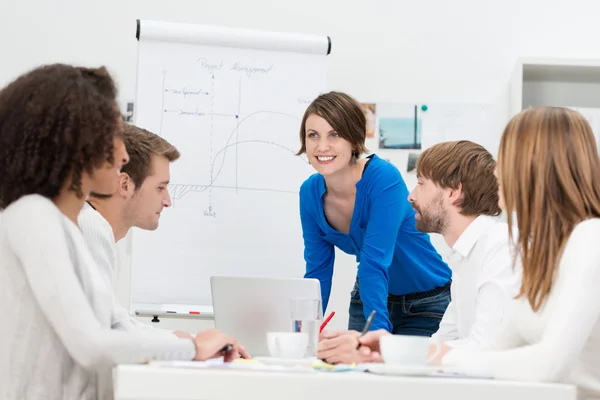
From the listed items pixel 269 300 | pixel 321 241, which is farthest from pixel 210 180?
pixel 269 300

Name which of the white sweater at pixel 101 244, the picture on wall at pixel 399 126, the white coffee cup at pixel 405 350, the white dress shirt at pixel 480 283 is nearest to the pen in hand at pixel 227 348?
the white sweater at pixel 101 244

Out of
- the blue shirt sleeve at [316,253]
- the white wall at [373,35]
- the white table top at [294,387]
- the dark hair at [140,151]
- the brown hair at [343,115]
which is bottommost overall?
the white table top at [294,387]

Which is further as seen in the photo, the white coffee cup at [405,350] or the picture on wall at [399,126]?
the picture on wall at [399,126]

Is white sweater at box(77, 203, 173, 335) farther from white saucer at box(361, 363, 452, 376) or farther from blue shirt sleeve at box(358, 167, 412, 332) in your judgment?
blue shirt sleeve at box(358, 167, 412, 332)

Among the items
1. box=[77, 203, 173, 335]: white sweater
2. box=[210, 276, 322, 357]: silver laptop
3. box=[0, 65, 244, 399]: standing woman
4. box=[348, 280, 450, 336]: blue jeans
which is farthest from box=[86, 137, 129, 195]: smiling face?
box=[348, 280, 450, 336]: blue jeans

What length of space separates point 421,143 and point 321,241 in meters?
0.97

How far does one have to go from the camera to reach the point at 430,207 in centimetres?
223

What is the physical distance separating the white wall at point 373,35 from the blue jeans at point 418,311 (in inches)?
29.1

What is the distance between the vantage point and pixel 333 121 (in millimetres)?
2580

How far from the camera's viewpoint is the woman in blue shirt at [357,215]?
256 centimetres

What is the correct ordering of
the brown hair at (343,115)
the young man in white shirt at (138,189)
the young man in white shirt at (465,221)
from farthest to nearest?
the brown hair at (343,115)
the young man in white shirt at (138,189)
the young man in white shirt at (465,221)

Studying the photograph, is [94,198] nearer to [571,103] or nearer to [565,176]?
[565,176]

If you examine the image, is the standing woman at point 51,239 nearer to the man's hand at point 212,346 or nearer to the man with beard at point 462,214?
the man's hand at point 212,346

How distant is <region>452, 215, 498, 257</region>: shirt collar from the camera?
207cm
